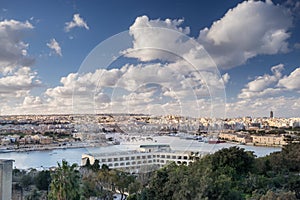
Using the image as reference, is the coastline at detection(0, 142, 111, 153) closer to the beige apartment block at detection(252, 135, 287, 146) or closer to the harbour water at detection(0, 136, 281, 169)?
the harbour water at detection(0, 136, 281, 169)

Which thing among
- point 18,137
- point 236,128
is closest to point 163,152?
point 236,128

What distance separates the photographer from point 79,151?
26016 mm

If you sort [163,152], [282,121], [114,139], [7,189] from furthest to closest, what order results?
[282,121] → [114,139] → [163,152] → [7,189]

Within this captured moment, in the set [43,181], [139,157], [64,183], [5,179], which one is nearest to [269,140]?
[139,157]

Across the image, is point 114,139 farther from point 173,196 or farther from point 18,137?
point 18,137

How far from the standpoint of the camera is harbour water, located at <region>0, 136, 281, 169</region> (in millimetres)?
12047

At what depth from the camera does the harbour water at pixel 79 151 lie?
12047 millimetres

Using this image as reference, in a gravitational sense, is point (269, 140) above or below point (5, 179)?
below

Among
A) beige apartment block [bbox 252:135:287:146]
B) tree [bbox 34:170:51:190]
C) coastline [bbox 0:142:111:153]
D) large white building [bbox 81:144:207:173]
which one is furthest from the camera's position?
beige apartment block [bbox 252:135:287:146]

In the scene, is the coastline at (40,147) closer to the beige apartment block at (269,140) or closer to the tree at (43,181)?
the beige apartment block at (269,140)

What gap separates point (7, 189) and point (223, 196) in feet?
10.6

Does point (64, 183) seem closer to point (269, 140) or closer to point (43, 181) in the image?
point (43, 181)

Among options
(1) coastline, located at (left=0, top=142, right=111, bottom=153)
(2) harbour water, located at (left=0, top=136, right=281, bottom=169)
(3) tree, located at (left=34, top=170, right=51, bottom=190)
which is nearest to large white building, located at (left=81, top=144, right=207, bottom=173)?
(2) harbour water, located at (left=0, top=136, right=281, bottom=169)

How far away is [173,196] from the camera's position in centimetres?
498
